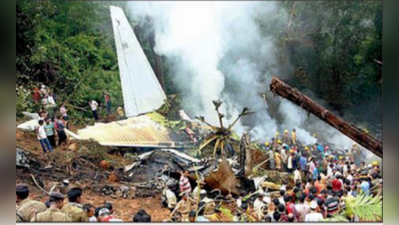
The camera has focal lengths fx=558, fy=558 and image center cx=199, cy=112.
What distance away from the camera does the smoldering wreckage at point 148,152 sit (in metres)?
7.61

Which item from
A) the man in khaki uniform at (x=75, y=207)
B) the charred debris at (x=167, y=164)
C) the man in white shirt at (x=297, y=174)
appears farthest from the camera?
the man in white shirt at (x=297, y=174)

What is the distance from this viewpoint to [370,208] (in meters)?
7.34

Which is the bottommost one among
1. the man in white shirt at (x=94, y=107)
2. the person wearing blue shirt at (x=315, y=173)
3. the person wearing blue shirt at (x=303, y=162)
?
the person wearing blue shirt at (x=315, y=173)

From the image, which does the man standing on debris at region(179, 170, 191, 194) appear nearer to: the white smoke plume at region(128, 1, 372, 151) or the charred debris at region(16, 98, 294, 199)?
the charred debris at region(16, 98, 294, 199)

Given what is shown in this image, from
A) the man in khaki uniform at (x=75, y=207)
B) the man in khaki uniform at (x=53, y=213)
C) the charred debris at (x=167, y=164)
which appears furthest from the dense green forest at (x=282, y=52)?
the man in khaki uniform at (x=53, y=213)

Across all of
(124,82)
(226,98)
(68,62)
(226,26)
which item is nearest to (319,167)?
(226,98)

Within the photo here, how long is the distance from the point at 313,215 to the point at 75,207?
116 inches

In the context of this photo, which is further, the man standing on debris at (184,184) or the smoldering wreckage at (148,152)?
the smoldering wreckage at (148,152)

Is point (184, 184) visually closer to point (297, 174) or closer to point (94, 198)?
point (94, 198)

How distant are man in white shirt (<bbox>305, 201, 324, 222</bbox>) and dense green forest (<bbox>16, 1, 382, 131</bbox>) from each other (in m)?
1.42

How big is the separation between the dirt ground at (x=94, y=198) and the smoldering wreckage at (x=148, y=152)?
0.16ft

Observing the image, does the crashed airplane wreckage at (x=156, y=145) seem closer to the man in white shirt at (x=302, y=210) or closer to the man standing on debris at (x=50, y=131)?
the man standing on debris at (x=50, y=131)

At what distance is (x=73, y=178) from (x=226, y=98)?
239 centimetres

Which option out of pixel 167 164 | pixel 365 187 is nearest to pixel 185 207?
pixel 167 164
